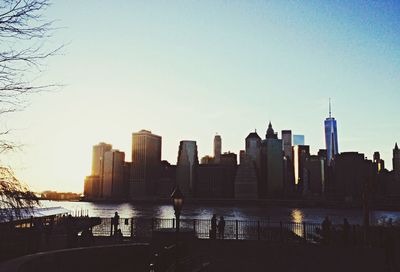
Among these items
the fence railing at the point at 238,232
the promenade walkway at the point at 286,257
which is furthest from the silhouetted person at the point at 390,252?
the fence railing at the point at 238,232

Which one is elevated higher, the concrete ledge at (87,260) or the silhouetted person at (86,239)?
the concrete ledge at (87,260)

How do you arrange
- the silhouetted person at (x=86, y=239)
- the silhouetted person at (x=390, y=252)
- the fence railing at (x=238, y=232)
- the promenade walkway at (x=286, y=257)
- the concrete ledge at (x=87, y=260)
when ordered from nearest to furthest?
the concrete ledge at (x=87, y=260)
the silhouetted person at (x=390, y=252)
the promenade walkway at (x=286, y=257)
the silhouetted person at (x=86, y=239)
the fence railing at (x=238, y=232)

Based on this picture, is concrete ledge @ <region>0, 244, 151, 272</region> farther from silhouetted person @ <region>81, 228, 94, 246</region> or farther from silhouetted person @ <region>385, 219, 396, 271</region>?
silhouetted person @ <region>385, 219, 396, 271</region>

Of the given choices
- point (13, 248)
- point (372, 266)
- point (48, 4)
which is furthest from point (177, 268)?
point (372, 266)

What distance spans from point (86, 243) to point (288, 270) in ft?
37.2

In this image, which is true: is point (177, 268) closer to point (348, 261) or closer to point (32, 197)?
point (32, 197)

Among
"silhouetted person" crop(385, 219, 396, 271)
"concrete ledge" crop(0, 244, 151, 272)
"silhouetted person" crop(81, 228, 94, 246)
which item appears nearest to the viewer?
"concrete ledge" crop(0, 244, 151, 272)

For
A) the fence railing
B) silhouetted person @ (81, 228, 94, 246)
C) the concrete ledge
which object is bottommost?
the fence railing

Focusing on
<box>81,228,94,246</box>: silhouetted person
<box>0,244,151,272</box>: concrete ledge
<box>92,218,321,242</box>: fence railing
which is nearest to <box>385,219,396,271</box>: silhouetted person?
<box>92,218,321,242</box>: fence railing

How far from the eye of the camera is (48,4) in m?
7.76

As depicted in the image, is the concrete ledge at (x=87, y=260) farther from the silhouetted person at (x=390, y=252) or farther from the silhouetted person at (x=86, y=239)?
the silhouetted person at (x=390, y=252)

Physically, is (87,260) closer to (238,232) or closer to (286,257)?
(286,257)

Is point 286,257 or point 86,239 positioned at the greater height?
point 86,239

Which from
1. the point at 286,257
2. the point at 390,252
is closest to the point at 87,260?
the point at 286,257
